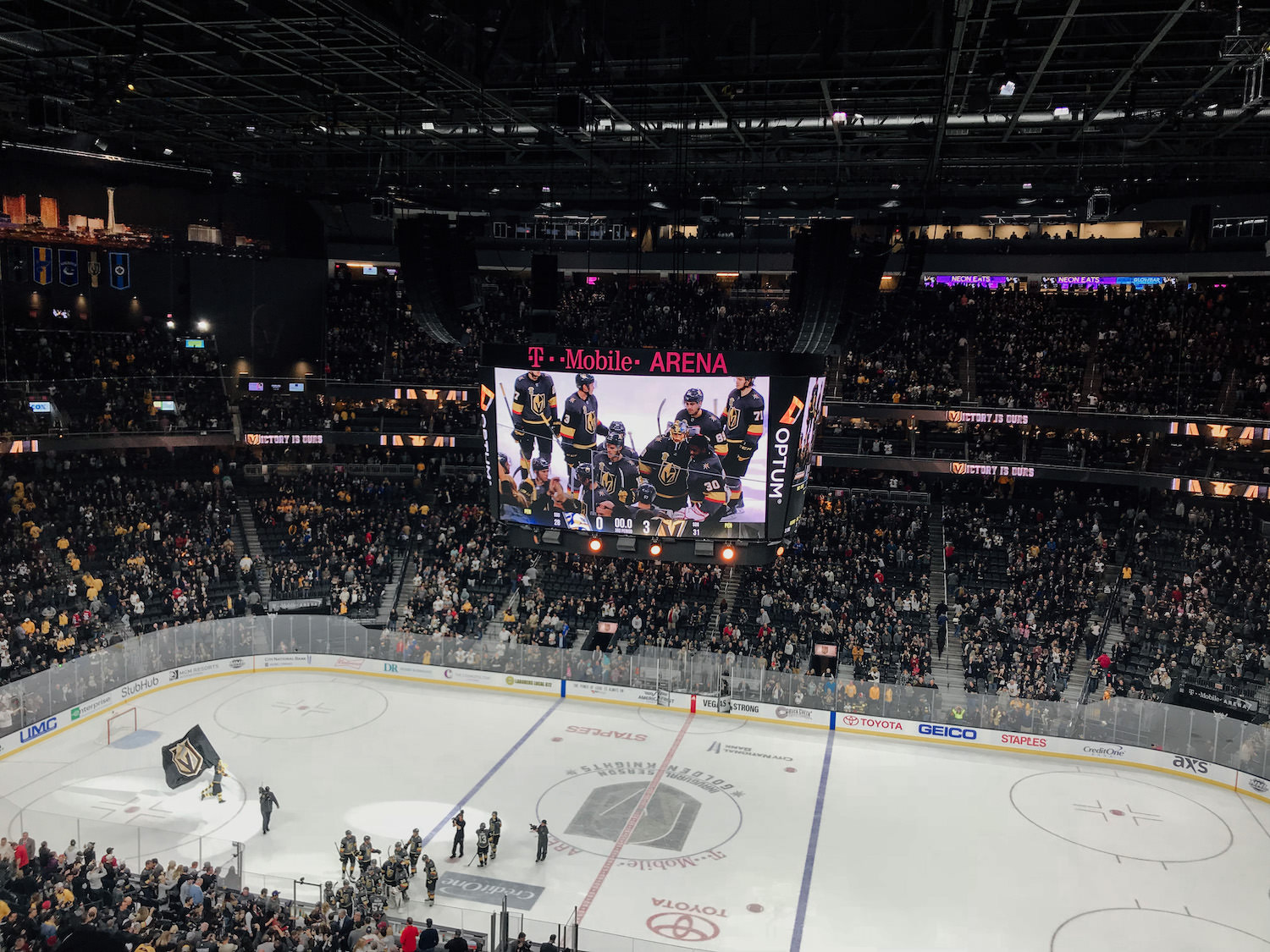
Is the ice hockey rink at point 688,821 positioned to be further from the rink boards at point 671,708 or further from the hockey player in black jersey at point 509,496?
the hockey player in black jersey at point 509,496

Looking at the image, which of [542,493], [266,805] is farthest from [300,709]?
[542,493]

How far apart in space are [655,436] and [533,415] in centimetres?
247

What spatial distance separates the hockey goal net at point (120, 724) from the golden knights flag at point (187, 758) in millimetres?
2732

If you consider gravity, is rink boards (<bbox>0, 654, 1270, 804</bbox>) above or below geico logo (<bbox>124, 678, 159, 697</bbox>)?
below

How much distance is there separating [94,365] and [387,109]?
14952mm

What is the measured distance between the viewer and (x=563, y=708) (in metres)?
26.0

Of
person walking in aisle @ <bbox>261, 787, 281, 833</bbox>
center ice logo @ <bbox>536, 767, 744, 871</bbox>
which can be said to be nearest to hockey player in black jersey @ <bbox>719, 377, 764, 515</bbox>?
center ice logo @ <bbox>536, 767, 744, 871</bbox>

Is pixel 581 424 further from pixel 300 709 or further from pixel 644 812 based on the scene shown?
pixel 300 709

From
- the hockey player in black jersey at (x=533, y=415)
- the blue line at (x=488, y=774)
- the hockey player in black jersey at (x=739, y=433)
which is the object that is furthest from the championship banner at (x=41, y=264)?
the hockey player in black jersey at (x=739, y=433)

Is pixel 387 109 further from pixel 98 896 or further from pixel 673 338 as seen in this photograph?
pixel 98 896

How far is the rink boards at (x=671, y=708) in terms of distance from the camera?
21.9 meters

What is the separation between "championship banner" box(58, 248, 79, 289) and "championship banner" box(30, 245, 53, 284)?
0.95 ft

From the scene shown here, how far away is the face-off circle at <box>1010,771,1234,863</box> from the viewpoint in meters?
18.9

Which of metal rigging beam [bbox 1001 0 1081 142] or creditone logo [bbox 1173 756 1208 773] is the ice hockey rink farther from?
metal rigging beam [bbox 1001 0 1081 142]
